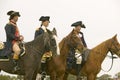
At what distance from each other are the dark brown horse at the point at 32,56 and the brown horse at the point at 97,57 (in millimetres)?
2767

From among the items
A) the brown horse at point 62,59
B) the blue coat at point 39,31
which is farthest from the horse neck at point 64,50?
the blue coat at point 39,31

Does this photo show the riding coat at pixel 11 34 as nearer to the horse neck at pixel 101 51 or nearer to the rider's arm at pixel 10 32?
the rider's arm at pixel 10 32

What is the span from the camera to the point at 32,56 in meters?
14.3

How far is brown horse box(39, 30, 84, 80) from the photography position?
16203mm

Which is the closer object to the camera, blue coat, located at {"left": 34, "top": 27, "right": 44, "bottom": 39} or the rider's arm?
the rider's arm

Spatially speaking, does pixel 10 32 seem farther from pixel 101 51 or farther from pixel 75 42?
pixel 101 51

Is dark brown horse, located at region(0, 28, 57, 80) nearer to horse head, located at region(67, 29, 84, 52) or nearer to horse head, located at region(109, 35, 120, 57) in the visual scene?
horse head, located at region(67, 29, 84, 52)

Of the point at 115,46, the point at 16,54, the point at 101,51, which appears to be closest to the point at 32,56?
the point at 16,54

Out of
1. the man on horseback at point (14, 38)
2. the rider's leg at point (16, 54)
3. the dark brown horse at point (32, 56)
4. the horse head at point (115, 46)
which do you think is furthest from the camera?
the horse head at point (115, 46)

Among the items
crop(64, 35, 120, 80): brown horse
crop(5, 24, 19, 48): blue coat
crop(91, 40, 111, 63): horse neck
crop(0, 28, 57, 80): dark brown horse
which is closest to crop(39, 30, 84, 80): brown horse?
crop(64, 35, 120, 80): brown horse

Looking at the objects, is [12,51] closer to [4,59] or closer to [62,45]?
[4,59]

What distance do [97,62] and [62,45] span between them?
177 cm

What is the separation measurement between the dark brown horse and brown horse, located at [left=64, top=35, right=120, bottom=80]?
9.08 ft

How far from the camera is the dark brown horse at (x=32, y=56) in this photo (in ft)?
46.2
